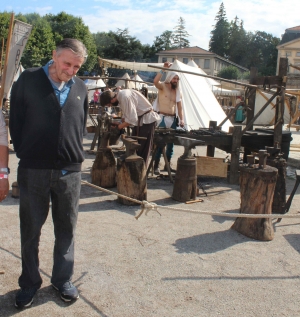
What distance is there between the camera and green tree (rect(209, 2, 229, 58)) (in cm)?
9575

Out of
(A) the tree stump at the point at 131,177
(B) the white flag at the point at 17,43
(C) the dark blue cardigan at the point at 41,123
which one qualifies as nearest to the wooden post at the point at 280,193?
(A) the tree stump at the point at 131,177

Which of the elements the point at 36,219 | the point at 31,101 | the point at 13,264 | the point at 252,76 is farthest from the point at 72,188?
the point at 252,76

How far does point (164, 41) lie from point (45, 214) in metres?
91.2

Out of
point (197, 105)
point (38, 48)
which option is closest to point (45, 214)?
point (197, 105)

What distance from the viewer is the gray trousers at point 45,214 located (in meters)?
2.67

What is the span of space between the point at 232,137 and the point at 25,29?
3.76 meters

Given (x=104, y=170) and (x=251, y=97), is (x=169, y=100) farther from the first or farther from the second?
(x=251, y=97)

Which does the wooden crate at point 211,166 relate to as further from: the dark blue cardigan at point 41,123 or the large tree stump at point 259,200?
the dark blue cardigan at point 41,123

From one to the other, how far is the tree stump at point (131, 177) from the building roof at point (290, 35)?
205ft

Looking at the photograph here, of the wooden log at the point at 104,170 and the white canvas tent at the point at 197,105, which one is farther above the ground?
the white canvas tent at the point at 197,105

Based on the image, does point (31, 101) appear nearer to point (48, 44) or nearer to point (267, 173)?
point (267, 173)

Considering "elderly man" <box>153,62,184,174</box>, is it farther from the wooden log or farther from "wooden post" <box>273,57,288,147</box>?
"wooden post" <box>273,57,288,147</box>

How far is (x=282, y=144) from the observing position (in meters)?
6.92

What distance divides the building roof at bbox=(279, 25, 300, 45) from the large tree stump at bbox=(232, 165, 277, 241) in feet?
207
